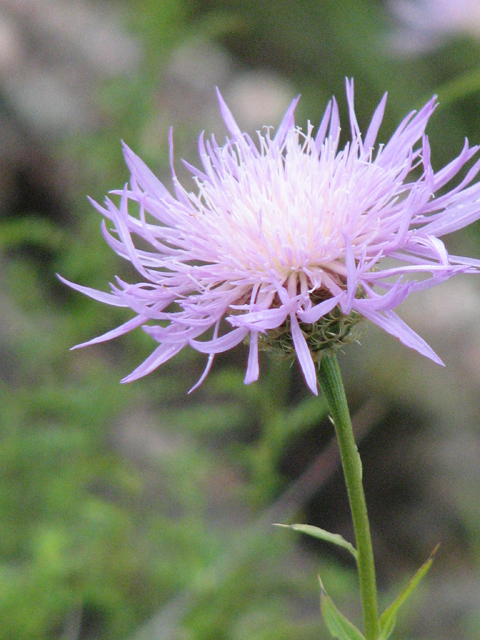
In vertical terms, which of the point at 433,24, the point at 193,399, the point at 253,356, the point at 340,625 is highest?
the point at 433,24

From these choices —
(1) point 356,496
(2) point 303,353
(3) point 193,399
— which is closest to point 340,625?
(1) point 356,496

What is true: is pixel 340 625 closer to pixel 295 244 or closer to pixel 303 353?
pixel 303 353

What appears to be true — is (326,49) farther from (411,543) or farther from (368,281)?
(368,281)

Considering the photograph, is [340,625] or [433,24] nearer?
[340,625]

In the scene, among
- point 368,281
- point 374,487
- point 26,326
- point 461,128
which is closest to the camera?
point 368,281

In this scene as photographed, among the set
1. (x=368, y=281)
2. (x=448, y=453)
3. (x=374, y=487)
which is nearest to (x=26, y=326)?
(x=374, y=487)

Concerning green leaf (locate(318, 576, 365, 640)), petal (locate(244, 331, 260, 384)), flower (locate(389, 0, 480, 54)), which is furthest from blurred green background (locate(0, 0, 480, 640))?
green leaf (locate(318, 576, 365, 640))
